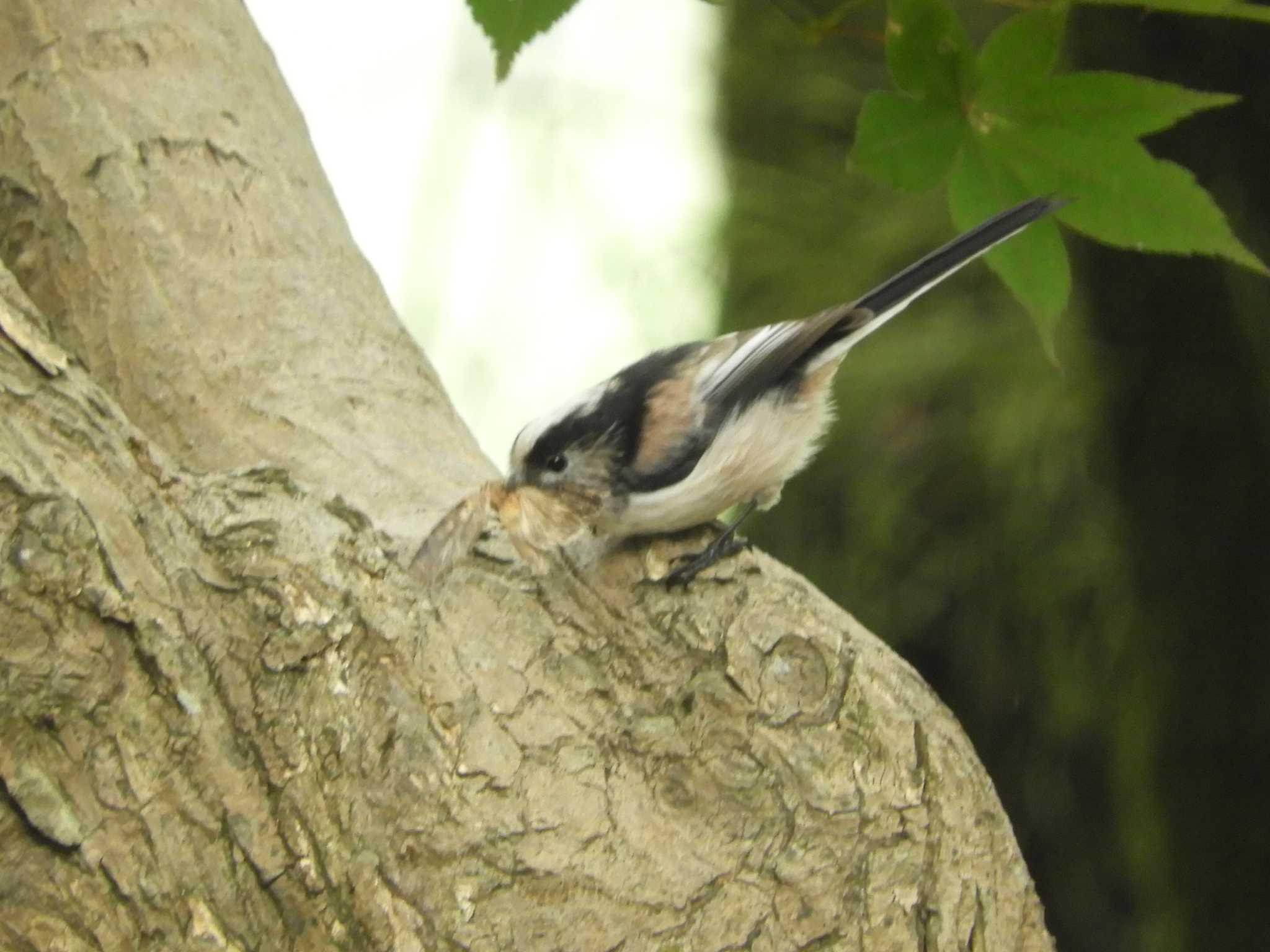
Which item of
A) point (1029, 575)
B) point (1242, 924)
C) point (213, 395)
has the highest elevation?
point (213, 395)

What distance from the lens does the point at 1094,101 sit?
127 centimetres

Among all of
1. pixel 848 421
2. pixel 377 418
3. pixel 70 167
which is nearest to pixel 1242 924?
pixel 848 421

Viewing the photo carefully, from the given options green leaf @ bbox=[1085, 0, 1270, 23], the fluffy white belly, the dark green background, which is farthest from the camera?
the dark green background

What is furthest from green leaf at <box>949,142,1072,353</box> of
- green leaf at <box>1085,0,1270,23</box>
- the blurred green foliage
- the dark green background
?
the dark green background

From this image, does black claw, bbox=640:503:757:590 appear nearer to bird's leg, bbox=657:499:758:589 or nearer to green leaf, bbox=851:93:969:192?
bird's leg, bbox=657:499:758:589

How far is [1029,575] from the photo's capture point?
266cm

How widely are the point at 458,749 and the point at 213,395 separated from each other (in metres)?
0.60

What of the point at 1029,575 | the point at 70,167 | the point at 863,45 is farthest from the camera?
the point at 863,45

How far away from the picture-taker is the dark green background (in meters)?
2.45

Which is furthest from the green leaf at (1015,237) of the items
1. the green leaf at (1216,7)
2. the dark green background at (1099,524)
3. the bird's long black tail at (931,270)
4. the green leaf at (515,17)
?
the dark green background at (1099,524)

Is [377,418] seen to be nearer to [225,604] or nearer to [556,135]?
[225,604]

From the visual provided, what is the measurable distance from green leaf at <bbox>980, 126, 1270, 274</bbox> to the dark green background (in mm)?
1216

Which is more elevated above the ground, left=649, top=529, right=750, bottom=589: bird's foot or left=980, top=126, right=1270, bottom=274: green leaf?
left=980, top=126, right=1270, bottom=274: green leaf

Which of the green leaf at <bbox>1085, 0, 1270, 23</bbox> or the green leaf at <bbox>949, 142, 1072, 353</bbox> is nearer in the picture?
the green leaf at <bbox>1085, 0, 1270, 23</bbox>
